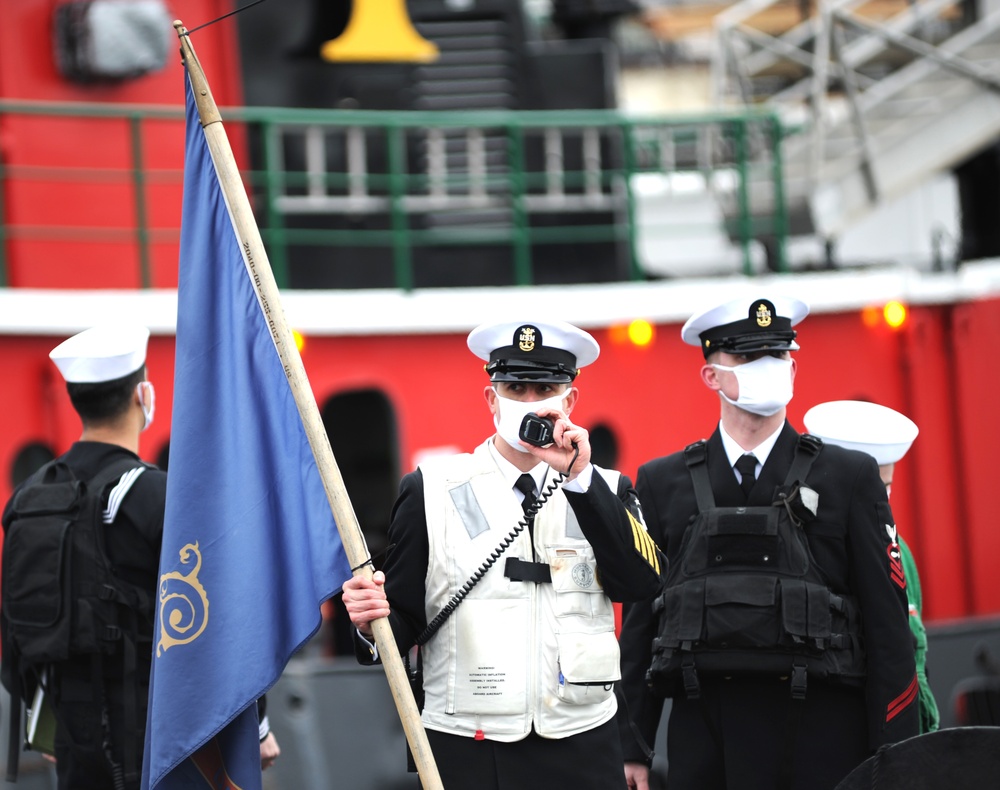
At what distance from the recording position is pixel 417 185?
8.98 m

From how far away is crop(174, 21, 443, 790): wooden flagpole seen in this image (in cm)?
382

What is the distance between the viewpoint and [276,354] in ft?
14.1

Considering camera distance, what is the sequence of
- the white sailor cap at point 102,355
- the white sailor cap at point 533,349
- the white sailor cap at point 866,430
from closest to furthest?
the white sailor cap at point 533,349 < the white sailor cap at point 102,355 < the white sailor cap at point 866,430

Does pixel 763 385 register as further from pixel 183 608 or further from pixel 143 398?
pixel 143 398

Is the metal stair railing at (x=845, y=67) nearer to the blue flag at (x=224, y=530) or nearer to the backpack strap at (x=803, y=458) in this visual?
the backpack strap at (x=803, y=458)

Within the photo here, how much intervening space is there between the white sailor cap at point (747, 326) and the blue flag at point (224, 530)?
1409mm

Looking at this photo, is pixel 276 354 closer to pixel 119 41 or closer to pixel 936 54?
pixel 119 41

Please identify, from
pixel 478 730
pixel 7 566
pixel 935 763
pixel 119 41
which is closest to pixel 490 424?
pixel 119 41

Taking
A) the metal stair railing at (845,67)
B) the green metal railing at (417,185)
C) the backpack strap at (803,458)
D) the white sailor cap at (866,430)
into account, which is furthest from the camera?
the metal stair railing at (845,67)

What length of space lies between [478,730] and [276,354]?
120cm

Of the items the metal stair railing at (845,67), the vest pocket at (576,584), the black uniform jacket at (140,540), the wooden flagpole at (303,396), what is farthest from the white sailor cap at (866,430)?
the metal stair railing at (845,67)

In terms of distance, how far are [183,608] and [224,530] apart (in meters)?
0.24

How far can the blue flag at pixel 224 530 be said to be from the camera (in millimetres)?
4137

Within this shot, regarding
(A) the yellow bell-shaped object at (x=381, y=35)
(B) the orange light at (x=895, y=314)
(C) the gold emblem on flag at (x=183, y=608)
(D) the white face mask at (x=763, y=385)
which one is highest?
(A) the yellow bell-shaped object at (x=381, y=35)
